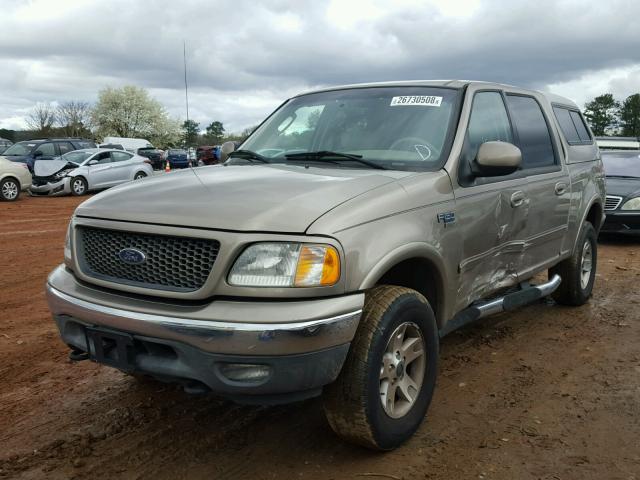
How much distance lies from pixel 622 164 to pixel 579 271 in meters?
6.32

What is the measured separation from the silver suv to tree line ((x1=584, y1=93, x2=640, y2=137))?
6287cm

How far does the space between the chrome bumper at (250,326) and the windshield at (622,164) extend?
930 cm

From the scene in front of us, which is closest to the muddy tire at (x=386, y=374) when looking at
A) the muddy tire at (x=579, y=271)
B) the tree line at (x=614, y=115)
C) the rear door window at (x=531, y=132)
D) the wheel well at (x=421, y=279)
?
the wheel well at (x=421, y=279)

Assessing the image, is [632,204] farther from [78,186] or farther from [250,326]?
[78,186]

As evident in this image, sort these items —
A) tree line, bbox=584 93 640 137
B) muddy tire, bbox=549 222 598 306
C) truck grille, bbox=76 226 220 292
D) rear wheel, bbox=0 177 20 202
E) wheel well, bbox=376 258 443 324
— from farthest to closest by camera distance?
tree line, bbox=584 93 640 137
rear wheel, bbox=0 177 20 202
muddy tire, bbox=549 222 598 306
wheel well, bbox=376 258 443 324
truck grille, bbox=76 226 220 292

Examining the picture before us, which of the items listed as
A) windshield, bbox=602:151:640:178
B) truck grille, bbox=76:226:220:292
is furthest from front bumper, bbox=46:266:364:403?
windshield, bbox=602:151:640:178

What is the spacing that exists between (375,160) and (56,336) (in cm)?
303

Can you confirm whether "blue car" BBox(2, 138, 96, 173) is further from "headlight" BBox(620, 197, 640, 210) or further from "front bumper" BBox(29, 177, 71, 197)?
"headlight" BBox(620, 197, 640, 210)

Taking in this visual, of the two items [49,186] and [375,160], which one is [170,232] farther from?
[49,186]

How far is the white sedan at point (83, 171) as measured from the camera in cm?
1866

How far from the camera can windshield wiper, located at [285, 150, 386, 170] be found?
3.55m

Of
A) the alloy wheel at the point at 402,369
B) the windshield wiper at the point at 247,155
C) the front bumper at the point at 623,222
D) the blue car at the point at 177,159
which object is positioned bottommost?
the blue car at the point at 177,159

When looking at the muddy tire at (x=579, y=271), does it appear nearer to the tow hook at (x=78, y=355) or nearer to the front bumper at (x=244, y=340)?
the front bumper at (x=244, y=340)

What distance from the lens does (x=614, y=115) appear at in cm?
6744
